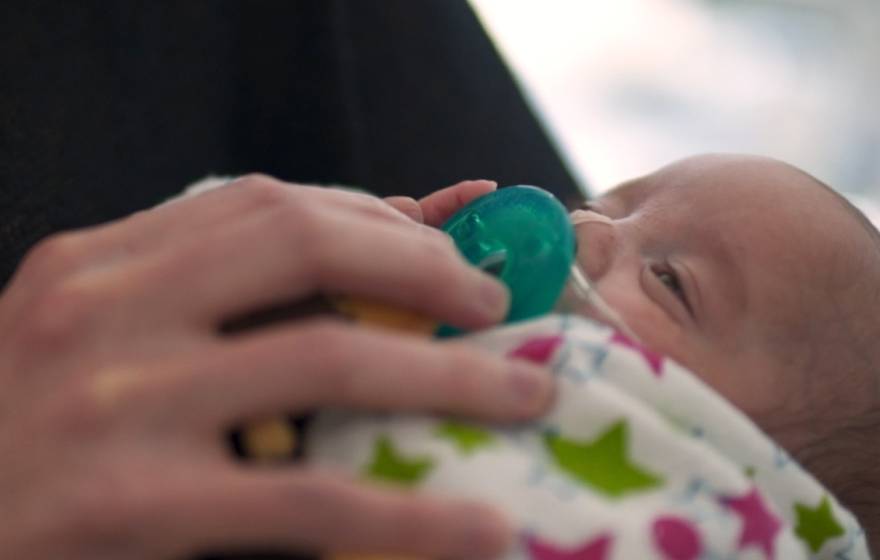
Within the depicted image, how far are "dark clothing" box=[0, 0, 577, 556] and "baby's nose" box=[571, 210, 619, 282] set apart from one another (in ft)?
1.39

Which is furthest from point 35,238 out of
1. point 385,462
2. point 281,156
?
point 385,462

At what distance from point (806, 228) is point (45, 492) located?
1.90 ft

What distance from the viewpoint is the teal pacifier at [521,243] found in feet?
2.04

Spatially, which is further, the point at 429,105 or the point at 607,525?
the point at 429,105

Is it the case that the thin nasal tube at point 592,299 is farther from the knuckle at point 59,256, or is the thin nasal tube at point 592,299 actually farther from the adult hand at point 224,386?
the knuckle at point 59,256

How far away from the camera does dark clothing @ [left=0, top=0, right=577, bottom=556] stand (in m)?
0.90

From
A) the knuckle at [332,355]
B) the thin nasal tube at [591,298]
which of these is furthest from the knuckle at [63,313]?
the thin nasal tube at [591,298]

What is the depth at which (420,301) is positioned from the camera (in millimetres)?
502

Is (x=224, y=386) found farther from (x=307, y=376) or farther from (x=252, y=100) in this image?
(x=252, y=100)

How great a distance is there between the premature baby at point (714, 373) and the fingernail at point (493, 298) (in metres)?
0.06

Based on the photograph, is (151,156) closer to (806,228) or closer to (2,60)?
(2,60)

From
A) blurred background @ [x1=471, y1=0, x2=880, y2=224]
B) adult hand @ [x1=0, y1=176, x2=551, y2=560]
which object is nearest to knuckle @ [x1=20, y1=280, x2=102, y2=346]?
adult hand @ [x1=0, y1=176, x2=551, y2=560]

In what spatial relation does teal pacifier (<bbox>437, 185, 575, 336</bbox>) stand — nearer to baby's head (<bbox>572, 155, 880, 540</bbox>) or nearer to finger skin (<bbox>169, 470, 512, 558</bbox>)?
baby's head (<bbox>572, 155, 880, 540</bbox>)

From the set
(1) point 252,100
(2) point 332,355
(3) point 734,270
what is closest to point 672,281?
(3) point 734,270
